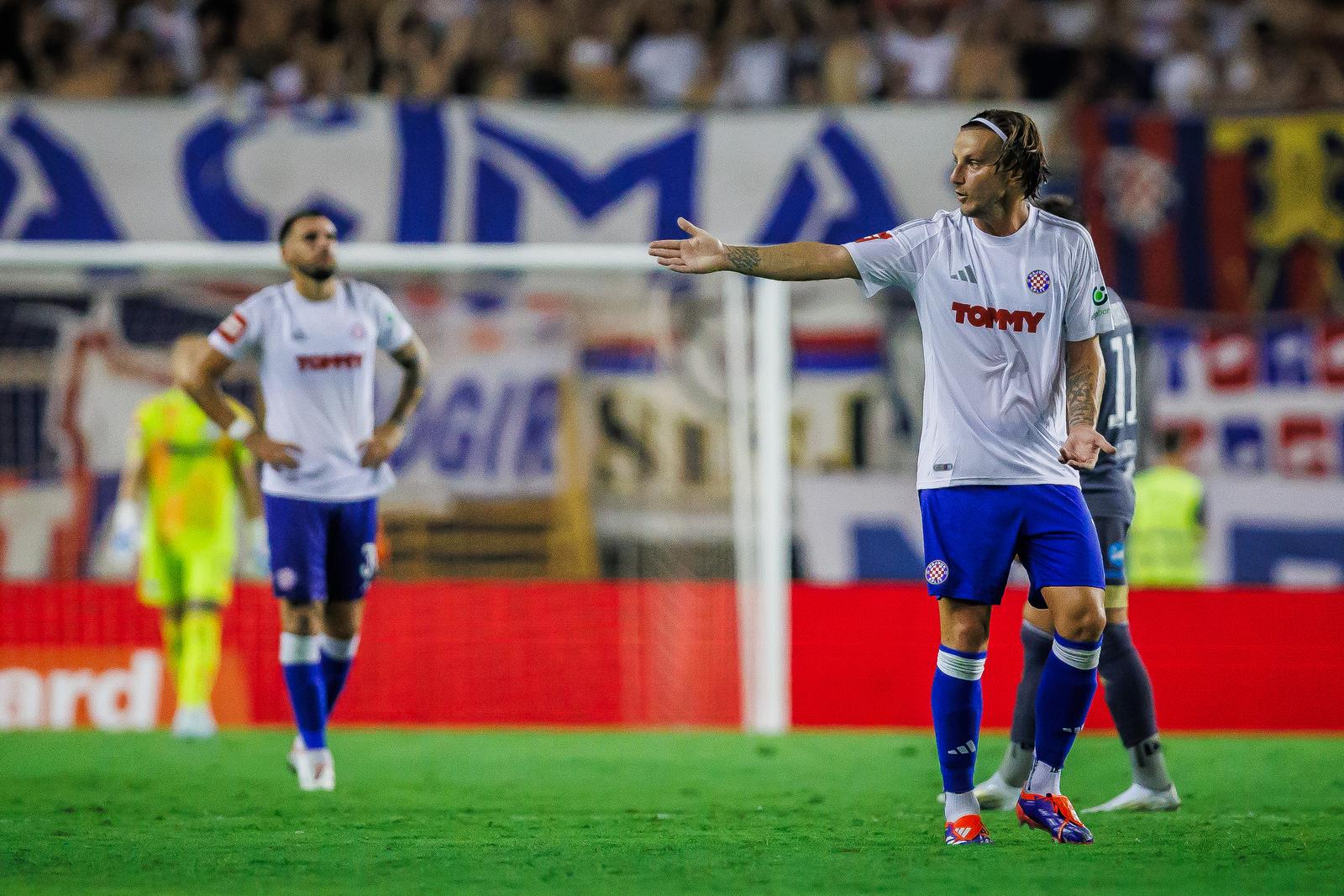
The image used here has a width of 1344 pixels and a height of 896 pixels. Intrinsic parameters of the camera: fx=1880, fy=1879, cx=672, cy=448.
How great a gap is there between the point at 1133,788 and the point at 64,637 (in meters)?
7.12

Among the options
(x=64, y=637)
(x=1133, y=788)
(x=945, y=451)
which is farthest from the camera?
(x=64, y=637)

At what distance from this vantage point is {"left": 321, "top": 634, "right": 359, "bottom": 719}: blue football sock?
798cm

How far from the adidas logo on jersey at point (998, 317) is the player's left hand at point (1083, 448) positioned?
358 mm

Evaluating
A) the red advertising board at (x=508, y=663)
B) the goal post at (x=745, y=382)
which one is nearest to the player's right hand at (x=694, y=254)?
the goal post at (x=745, y=382)

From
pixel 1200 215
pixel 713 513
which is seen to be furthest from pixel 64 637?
pixel 1200 215

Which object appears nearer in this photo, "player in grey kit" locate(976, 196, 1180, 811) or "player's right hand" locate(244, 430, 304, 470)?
"player in grey kit" locate(976, 196, 1180, 811)

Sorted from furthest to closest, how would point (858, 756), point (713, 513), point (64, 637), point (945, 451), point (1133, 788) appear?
point (713, 513) < point (64, 637) < point (858, 756) < point (1133, 788) < point (945, 451)

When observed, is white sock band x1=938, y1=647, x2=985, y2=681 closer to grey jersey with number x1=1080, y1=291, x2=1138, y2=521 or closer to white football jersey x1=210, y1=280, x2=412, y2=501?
grey jersey with number x1=1080, y1=291, x2=1138, y2=521

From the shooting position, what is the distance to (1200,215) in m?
14.4

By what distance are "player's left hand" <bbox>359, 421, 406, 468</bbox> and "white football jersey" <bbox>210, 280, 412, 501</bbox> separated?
3 cm

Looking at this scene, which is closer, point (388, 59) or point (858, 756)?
point (858, 756)

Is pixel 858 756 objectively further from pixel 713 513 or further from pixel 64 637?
pixel 64 637

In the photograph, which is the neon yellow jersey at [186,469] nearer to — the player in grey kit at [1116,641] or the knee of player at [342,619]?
the knee of player at [342,619]

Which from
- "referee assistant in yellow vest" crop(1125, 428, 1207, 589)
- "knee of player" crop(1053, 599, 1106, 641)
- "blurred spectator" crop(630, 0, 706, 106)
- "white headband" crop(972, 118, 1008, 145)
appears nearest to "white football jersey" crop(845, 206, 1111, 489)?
"white headband" crop(972, 118, 1008, 145)
